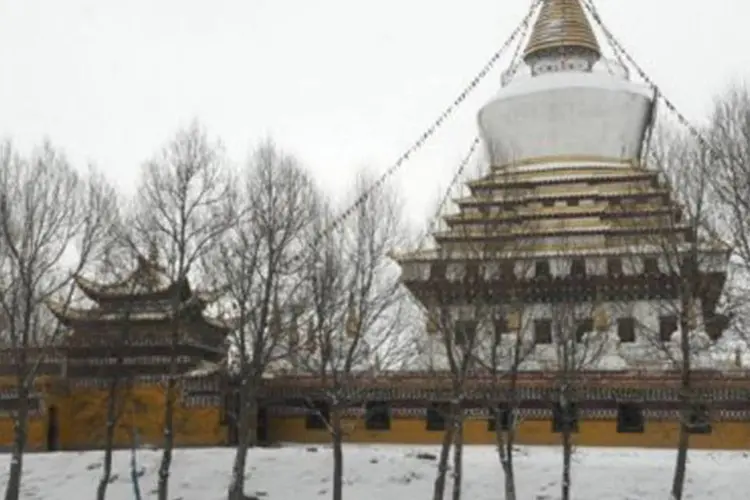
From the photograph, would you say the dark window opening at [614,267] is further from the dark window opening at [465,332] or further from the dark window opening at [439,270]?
the dark window opening at [465,332]

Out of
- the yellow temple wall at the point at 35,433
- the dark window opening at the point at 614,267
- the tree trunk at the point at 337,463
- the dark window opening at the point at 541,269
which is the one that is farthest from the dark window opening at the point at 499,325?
the yellow temple wall at the point at 35,433

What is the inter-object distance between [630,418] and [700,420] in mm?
2355

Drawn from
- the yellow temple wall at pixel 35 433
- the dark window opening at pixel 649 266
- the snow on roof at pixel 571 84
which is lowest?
Answer: the yellow temple wall at pixel 35 433

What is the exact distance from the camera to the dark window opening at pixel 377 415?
88.7 feet

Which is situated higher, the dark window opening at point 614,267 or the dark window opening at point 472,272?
the dark window opening at point 614,267

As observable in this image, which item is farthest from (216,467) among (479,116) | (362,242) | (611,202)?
(479,116)

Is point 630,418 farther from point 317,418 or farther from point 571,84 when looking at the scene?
point 571,84

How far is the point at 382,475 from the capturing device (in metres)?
22.0

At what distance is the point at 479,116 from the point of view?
39625mm

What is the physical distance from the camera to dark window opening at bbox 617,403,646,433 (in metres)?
26.0

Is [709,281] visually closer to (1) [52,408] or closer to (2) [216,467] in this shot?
(2) [216,467]

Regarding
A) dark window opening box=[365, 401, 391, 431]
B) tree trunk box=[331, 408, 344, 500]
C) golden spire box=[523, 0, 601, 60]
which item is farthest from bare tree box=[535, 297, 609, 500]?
golden spire box=[523, 0, 601, 60]

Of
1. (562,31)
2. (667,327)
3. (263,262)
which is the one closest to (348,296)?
(263,262)

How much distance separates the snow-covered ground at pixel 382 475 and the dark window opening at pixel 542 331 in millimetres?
6826
